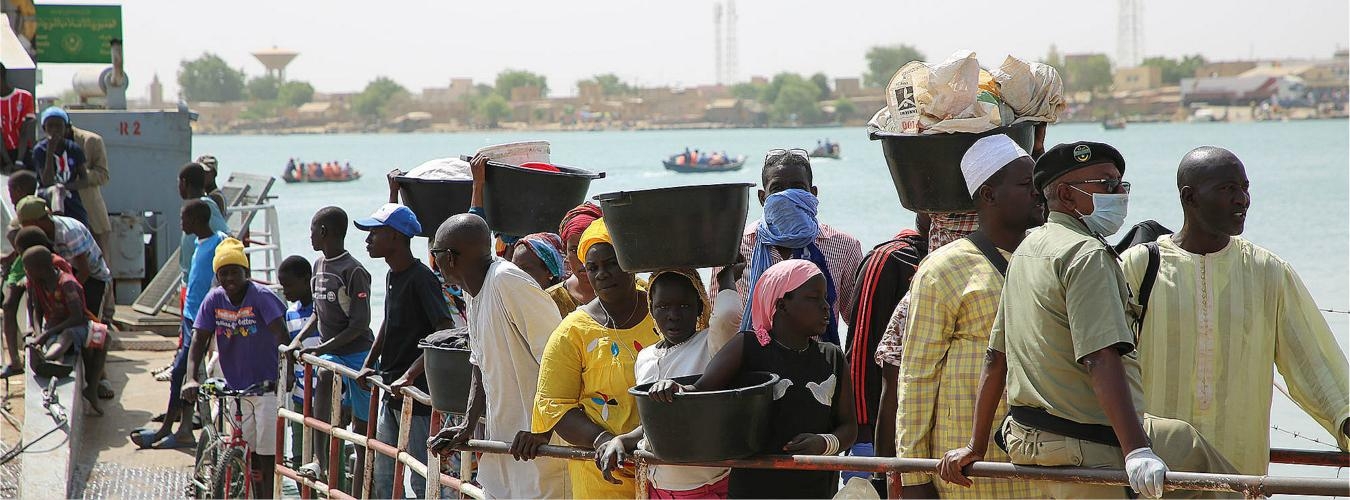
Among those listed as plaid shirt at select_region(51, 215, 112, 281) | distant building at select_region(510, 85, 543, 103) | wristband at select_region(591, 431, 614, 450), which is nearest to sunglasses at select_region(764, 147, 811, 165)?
wristband at select_region(591, 431, 614, 450)

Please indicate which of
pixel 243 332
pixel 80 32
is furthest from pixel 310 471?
pixel 80 32

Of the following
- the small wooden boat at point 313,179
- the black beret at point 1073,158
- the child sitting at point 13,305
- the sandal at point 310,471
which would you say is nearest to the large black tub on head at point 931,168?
the black beret at point 1073,158

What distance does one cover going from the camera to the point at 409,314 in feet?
21.7

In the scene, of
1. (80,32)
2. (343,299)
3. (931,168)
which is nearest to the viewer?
(931,168)

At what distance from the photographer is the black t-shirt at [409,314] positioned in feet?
21.6

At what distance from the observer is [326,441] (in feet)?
28.7

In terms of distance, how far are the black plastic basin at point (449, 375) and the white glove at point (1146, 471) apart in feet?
9.40

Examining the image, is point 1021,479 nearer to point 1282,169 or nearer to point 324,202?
point 324,202

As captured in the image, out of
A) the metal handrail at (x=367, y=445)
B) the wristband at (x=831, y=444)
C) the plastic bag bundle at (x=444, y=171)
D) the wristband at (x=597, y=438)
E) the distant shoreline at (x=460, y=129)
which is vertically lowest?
the metal handrail at (x=367, y=445)

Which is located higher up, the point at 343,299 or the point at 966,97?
the point at 966,97

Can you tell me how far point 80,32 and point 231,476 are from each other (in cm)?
1090

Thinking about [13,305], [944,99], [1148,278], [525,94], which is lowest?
[13,305]

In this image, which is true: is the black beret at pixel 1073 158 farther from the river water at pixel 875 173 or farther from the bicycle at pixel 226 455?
the bicycle at pixel 226 455

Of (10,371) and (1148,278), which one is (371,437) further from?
(10,371)
